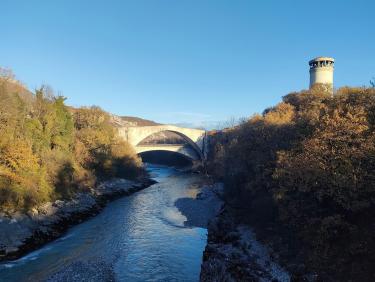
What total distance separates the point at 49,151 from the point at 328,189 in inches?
1335

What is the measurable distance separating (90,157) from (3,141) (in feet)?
67.8

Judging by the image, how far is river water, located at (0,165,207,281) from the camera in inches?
920

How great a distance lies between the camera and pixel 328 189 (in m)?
22.8

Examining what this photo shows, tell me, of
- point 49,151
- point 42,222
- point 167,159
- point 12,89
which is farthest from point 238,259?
point 167,159

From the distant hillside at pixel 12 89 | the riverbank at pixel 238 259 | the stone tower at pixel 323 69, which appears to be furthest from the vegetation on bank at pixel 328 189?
the distant hillside at pixel 12 89

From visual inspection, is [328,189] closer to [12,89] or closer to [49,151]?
[49,151]

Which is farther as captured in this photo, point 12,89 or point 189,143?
point 189,143

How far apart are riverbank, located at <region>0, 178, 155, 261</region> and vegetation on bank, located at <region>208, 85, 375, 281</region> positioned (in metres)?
Answer: 18.9

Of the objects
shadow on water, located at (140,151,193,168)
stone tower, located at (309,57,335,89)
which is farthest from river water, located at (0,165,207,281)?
shadow on water, located at (140,151,193,168)

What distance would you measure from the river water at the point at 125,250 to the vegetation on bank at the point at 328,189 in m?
7.10

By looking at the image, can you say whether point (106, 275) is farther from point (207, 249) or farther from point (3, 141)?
point (3, 141)

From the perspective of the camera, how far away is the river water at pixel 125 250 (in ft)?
76.7

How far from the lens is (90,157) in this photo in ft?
183

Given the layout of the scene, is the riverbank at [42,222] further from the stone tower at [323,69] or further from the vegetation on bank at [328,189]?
the stone tower at [323,69]
